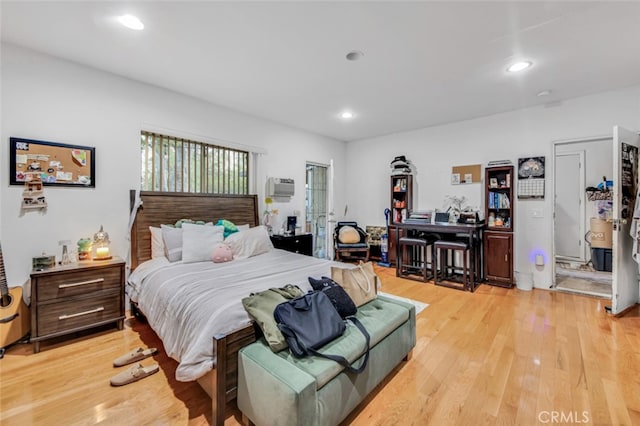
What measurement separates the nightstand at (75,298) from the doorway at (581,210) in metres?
6.20

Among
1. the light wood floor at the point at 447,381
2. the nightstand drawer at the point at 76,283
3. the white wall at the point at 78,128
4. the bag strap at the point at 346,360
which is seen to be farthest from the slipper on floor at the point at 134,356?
the bag strap at the point at 346,360

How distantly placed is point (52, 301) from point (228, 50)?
268 centimetres

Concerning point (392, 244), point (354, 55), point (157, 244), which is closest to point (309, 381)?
point (157, 244)

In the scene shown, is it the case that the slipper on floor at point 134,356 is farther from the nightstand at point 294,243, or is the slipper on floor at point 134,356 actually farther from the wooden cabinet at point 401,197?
the wooden cabinet at point 401,197

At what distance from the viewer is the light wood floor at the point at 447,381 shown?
159cm

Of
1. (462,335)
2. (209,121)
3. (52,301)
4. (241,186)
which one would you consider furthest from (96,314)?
(462,335)

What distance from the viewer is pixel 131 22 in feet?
6.80

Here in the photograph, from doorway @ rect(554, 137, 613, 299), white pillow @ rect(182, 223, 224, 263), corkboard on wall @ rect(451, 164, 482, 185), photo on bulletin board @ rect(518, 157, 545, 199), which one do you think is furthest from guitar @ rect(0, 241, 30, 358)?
doorway @ rect(554, 137, 613, 299)

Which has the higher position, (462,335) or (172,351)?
(172,351)

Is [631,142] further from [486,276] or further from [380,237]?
[380,237]

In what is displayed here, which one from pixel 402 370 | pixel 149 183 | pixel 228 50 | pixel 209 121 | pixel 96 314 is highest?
pixel 228 50

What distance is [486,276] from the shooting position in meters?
4.10

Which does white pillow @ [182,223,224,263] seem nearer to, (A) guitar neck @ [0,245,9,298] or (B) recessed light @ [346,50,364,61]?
(A) guitar neck @ [0,245,9,298]

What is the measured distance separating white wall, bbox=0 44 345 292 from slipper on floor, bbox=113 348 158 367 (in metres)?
1.28
